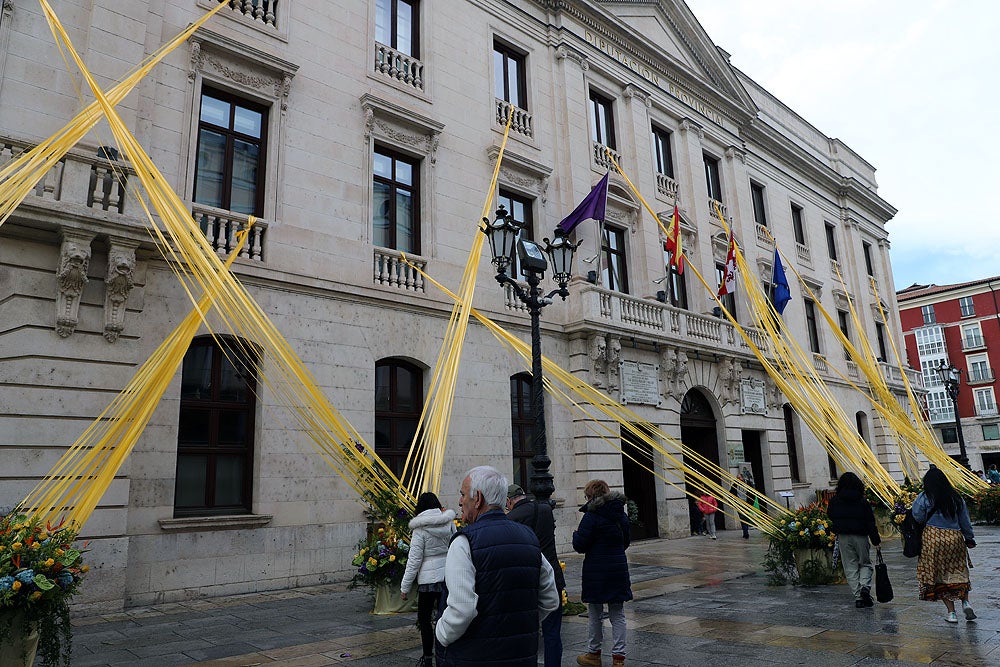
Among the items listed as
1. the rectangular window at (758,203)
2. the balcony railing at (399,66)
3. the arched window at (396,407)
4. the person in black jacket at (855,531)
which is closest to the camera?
the person in black jacket at (855,531)

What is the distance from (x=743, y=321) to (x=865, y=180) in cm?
1810

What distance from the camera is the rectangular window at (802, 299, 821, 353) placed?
90.9ft

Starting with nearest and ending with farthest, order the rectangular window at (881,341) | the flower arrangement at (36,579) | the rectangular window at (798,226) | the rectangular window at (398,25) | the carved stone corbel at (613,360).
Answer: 1. the flower arrangement at (36,579)
2. the rectangular window at (398,25)
3. the carved stone corbel at (613,360)
4. the rectangular window at (798,226)
5. the rectangular window at (881,341)

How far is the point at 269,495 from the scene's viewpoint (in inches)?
459

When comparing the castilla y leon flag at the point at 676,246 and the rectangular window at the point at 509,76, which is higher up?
the rectangular window at the point at 509,76

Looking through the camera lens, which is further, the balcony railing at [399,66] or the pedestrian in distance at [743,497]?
the pedestrian in distance at [743,497]

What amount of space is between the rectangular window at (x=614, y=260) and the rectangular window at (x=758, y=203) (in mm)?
9484

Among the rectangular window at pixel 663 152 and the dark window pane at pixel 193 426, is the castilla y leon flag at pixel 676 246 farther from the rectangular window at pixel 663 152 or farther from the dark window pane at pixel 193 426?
the dark window pane at pixel 193 426

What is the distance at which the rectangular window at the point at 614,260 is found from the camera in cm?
1950

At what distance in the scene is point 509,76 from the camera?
18.7m

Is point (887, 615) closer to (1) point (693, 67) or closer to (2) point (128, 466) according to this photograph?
(2) point (128, 466)

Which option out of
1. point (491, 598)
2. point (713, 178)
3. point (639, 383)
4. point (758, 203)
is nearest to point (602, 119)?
point (713, 178)

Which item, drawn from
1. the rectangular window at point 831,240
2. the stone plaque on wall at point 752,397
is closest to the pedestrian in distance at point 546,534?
the stone plaque on wall at point 752,397

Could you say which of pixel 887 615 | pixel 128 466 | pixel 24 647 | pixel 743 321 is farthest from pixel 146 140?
pixel 743 321
